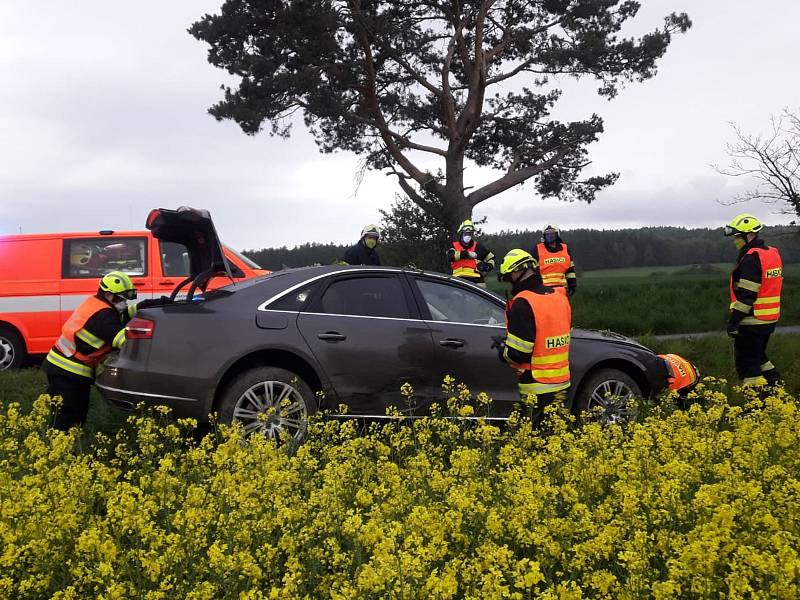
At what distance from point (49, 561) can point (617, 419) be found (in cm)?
415

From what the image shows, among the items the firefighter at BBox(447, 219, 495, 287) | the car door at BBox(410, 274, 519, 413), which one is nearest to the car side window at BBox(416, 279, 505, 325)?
the car door at BBox(410, 274, 519, 413)

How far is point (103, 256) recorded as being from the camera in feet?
30.4

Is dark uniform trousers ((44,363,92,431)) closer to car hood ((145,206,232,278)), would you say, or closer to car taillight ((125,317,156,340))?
car taillight ((125,317,156,340))

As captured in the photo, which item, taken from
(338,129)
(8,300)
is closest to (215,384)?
(8,300)

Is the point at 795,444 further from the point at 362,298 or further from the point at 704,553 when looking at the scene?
the point at 362,298

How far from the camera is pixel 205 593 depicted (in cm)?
253

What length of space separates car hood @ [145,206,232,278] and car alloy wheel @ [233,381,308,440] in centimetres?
112

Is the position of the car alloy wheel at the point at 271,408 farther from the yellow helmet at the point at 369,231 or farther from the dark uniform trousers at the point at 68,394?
the yellow helmet at the point at 369,231

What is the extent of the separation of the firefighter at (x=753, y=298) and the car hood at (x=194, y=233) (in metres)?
4.98

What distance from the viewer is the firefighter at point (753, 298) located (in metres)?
6.99

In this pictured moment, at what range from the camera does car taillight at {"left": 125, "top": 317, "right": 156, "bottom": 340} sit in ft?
16.5

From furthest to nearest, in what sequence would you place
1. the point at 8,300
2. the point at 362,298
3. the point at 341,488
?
the point at 8,300 < the point at 362,298 < the point at 341,488

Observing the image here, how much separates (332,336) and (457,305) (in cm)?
115

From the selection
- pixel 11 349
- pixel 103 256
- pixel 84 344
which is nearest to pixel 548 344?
pixel 84 344
